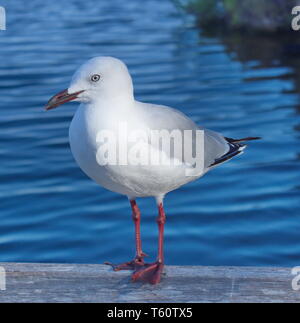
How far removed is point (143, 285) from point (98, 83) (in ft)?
4.26

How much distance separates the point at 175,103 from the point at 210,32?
23.7ft

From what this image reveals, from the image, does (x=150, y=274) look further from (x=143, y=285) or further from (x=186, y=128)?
(x=186, y=128)

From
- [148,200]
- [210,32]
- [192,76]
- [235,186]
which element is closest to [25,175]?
[148,200]

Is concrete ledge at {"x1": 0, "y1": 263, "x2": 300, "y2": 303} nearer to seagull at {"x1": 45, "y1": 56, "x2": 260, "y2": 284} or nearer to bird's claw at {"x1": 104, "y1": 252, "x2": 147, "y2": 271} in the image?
bird's claw at {"x1": 104, "y1": 252, "x2": 147, "y2": 271}

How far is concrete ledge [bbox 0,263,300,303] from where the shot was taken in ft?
15.3

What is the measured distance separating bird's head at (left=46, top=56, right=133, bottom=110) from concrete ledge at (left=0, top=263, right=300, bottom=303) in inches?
45.2

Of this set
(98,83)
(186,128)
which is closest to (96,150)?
(98,83)

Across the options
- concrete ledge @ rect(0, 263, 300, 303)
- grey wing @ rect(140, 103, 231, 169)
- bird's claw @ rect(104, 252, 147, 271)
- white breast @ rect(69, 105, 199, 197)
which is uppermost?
grey wing @ rect(140, 103, 231, 169)

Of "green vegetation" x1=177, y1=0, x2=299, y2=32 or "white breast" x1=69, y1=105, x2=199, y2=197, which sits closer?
"white breast" x1=69, y1=105, x2=199, y2=197

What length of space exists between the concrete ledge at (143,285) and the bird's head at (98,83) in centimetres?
115

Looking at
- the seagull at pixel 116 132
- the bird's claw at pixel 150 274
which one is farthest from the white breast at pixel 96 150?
the bird's claw at pixel 150 274

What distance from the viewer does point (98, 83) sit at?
4.48 m

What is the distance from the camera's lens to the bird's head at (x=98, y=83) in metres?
4.47

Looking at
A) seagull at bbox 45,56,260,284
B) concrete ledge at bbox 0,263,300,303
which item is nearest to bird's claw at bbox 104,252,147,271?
concrete ledge at bbox 0,263,300,303
